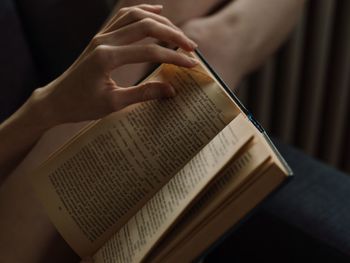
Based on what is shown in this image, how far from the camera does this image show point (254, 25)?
92 centimetres

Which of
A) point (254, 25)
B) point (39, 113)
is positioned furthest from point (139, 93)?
point (254, 25)

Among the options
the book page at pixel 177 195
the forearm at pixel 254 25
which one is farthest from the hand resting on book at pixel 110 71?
the forearm at pixel 254 25

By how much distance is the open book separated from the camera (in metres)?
0.52

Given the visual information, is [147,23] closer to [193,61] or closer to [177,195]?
[193,61]

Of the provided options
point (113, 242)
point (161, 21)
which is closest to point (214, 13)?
point (161, 21)

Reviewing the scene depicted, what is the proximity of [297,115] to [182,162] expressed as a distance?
84 cm

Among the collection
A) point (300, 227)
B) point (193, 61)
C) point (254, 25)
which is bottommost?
point (300, 227)

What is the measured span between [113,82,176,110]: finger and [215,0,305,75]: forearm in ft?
0.97

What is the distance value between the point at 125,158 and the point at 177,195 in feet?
0.37

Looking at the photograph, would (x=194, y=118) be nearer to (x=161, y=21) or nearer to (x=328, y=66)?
(x=161, y=21)

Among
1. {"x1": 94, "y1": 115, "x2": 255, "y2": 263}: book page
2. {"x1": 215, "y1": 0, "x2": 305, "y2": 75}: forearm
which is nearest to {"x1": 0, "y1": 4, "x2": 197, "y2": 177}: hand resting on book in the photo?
{"x1": 94, "y1": 115, "x2": 255, "y2": 263}: book page

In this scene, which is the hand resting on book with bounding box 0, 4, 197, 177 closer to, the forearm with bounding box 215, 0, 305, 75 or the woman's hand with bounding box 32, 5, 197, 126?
the woman's hand with bounding box 32, 5, 197, 126

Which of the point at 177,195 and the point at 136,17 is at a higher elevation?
the point at 136,17

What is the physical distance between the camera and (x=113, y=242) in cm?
61
